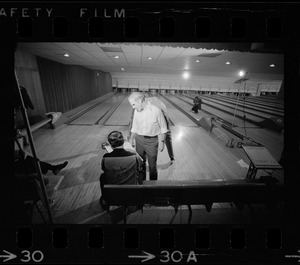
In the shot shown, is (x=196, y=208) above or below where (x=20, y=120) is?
below

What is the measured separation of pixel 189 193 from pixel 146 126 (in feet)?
3.79

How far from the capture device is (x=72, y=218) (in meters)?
2.57

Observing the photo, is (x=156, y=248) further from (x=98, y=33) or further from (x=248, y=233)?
(x=98, y=33)

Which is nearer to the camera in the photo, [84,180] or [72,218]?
[72,218]

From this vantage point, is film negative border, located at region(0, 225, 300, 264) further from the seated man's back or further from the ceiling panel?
the ceiling panel

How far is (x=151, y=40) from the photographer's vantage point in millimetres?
2160

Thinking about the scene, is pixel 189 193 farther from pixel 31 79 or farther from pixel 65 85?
pixel 65 85

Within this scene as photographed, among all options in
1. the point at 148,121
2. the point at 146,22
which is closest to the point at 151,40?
the point at 146,22

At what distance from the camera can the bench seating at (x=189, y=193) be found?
2.16 meters

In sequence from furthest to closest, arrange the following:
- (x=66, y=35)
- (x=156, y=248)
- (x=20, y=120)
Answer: (x=20, y=120)
(x=156, y=248)
(x=66, y=35)

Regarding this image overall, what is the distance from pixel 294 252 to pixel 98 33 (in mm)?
2876

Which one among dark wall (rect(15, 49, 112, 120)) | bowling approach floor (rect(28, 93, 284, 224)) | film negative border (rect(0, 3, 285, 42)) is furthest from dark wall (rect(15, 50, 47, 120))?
film negative border (rect(0, 3, 285, 42))

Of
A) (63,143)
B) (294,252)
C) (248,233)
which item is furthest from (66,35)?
(63,143)

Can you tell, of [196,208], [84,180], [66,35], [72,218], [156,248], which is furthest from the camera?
[84,180]
